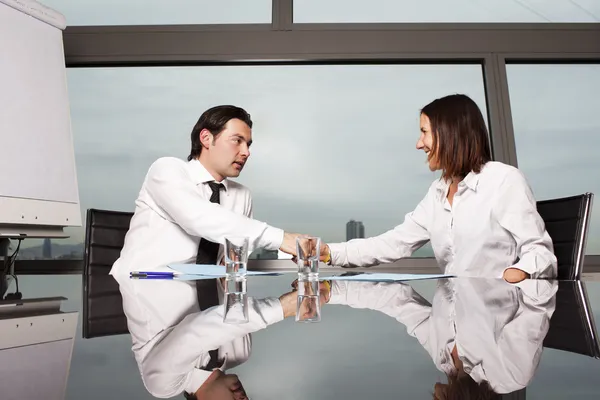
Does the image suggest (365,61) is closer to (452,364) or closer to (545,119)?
(545,119)

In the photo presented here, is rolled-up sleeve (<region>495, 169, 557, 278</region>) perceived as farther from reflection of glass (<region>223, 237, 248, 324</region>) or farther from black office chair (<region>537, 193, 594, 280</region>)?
reflection of glass (<region>223, 237, 248, 324</region>)

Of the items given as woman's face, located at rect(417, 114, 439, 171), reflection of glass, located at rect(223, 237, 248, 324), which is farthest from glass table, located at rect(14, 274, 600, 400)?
woman's face, located at rect(417, 114, 439, 171)

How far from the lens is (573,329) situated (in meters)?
0.58

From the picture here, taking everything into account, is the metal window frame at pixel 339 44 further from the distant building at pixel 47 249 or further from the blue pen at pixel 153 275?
the blue pen at pixel 153 275

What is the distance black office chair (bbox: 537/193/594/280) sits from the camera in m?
1.68

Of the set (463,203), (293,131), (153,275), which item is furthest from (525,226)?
(293,131)

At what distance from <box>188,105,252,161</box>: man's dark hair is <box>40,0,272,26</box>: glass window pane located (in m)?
0.76

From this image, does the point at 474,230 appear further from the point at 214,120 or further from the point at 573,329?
the point at 573,329

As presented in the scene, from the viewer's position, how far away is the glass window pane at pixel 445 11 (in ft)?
9.34

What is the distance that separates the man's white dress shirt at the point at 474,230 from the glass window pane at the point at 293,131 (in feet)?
2.00

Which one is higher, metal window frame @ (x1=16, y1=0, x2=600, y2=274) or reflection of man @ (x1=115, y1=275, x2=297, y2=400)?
metal window frame @ (x1=16, y1=0, x2=600, y2=274)

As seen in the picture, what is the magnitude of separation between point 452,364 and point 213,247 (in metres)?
1.76

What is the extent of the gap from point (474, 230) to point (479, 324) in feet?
4.60

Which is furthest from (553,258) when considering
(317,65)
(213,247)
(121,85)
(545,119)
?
(121,85)
